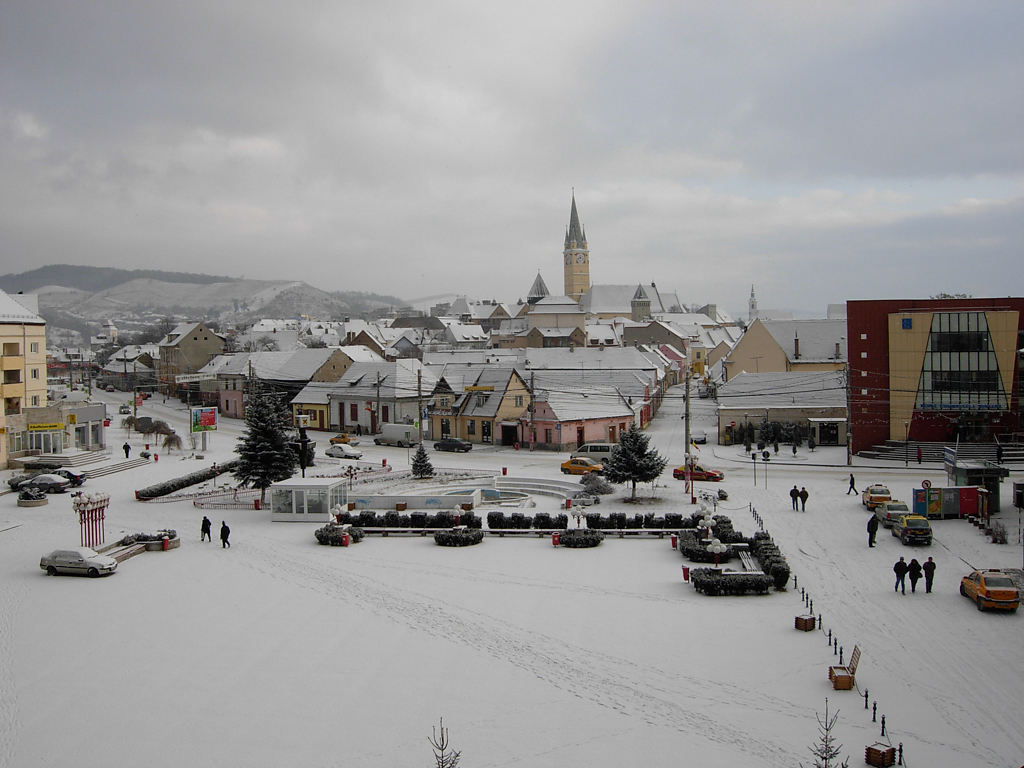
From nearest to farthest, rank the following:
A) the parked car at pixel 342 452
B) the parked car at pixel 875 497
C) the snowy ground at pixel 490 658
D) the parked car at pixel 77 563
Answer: the snowy ground at pixel 490 658 < the parked car at pixel 77 563 < the parked car at pixel 875 497 < the parked car at pixel 342 452

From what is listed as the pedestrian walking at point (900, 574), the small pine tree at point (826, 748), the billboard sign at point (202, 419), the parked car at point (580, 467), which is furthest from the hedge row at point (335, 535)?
the billboard sign at point (202, 419)

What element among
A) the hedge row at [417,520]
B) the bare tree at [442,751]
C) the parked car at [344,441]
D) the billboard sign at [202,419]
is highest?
the billboard sign at [202,419]

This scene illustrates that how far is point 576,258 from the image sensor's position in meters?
162

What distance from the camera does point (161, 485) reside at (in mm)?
35000

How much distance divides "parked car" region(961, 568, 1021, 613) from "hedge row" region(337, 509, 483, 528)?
589 inches

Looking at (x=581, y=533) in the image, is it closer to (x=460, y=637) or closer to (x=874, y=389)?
(x=460, y=637)

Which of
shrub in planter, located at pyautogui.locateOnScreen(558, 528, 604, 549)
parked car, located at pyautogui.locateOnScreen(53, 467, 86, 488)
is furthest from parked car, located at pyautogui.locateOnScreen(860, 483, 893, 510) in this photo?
parked car, located at pyautogui.locateOnScreen(53, 467, 86, 488)

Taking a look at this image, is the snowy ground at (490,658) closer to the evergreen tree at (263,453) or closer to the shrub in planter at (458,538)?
the shrub in planter at (458,538)

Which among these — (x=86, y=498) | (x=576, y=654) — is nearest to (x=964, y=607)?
(x=576, y=654)

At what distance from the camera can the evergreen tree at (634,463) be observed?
101ft

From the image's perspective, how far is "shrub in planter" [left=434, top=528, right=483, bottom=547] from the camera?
2572 cm

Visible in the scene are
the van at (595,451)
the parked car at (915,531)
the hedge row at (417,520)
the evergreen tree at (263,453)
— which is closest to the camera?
the parked car at (915,531)

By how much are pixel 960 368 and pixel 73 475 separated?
141ft

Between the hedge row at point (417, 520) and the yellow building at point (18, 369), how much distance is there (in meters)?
23.4
